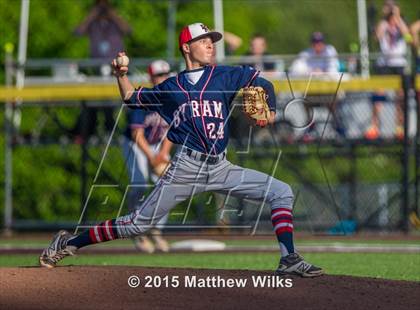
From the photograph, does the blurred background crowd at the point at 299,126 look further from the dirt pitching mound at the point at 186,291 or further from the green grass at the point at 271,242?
the dirt pitching mound at the point at 186,291

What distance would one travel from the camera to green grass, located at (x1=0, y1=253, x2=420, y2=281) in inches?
456

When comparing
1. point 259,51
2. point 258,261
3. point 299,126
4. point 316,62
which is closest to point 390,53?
point 316,62

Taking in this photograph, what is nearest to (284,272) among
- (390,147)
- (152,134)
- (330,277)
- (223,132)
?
(330,277)

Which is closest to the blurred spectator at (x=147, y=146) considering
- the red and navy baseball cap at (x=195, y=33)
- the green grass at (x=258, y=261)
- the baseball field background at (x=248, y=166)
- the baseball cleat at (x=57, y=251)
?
the baseball field background at (x=248, y=166)

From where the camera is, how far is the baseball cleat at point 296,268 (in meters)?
9.02

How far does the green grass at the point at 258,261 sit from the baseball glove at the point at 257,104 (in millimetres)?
2575

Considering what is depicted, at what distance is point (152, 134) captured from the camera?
15203mm

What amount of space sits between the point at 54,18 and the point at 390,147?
9.70 metres

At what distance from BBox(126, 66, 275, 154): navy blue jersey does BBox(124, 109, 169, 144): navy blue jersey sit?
511 centimetres

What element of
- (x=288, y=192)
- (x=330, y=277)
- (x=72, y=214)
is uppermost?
(x=288, y=192)

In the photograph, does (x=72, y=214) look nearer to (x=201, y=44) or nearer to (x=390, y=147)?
(x=390, y=147)

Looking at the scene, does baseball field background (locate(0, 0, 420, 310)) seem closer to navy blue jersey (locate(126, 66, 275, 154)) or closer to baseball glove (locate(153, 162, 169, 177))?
baseball glove (locate(153, 162, 169, 177))

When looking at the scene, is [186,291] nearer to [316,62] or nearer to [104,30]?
[316,62]

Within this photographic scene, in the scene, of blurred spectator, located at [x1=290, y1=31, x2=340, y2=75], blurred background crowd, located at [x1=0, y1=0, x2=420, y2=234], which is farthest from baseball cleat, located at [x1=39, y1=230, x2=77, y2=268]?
blurred spectator, located at [x1=290, y1=31, x2=340, y2=75]
